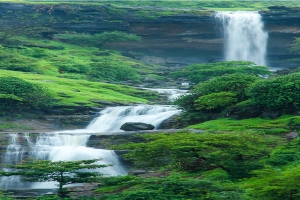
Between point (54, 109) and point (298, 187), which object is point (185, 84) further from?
point (298, 187)

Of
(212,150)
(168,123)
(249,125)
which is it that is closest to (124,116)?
(168,123)

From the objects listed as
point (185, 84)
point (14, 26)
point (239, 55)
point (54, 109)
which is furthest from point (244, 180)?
point (14, 26)

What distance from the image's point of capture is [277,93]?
37188 millimetres

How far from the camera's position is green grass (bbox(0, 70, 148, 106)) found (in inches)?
2003

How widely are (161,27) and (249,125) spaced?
54528 millimetres

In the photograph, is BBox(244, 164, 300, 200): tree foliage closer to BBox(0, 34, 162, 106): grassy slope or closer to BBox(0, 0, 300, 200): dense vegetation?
BBox(0, 0, 300, 200): dense vegetation

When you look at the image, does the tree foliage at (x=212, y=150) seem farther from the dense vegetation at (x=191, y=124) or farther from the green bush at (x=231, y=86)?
the green bush at (x=231, y=86)

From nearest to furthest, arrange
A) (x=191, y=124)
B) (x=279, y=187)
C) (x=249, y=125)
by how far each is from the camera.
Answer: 1. (x=279, y=187)
2. (x=249, y=125)
3. (x=191, y=124)

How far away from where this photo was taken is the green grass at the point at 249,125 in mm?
32875

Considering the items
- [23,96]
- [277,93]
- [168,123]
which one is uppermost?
[23,96]

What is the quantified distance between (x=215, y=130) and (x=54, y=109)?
17.7 metres

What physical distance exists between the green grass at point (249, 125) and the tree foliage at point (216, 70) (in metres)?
23.9

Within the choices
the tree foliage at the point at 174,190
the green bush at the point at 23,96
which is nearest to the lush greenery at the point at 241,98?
the green bush at the point at 23,96

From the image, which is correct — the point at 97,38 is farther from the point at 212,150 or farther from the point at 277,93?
the point at 212,150
